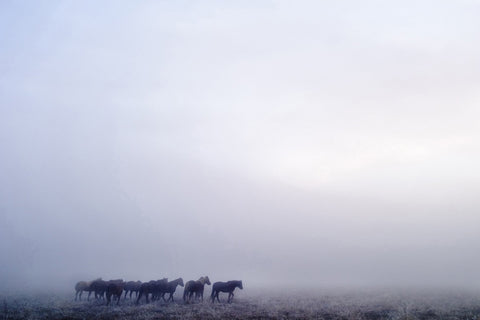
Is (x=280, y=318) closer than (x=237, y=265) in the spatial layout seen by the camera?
Yes

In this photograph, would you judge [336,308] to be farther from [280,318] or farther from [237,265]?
[237,265]

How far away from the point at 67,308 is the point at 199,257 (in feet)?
387

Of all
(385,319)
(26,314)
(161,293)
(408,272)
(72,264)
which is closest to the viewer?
(385,319)

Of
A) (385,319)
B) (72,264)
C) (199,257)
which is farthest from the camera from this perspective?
(199,257)

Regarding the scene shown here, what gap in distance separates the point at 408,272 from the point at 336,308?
97.3 meters

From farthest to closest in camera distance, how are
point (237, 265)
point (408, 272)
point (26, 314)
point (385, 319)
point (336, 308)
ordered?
point (237, 265), point (408, 272), point (336, 308), point (26, 314), point (385, 319)

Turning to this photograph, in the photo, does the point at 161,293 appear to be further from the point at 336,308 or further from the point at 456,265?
the point at 456,265

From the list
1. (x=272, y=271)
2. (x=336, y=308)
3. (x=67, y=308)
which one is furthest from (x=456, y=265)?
(x=67, y=308)

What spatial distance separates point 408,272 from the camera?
106 meters

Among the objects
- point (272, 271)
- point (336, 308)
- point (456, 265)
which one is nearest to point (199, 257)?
point (272, 271)

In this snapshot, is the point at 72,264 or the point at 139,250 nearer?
the point at 72,264

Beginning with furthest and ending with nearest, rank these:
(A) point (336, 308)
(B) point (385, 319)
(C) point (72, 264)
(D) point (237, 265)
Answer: (D) point (237, 265) < (C) point (72, 264) < (A) point (336, 308) < (B) point (385, 319)

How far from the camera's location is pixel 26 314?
22.1m

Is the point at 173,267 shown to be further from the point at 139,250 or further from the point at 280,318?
the point at 280,318
